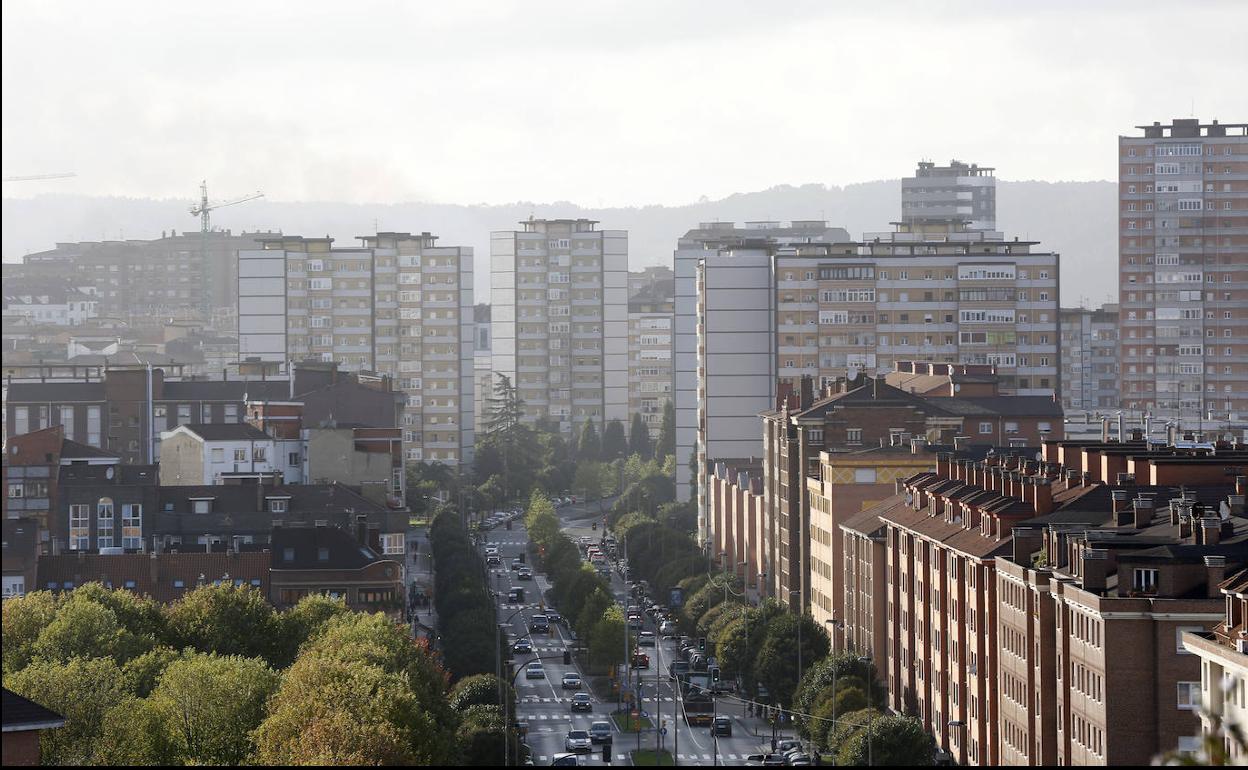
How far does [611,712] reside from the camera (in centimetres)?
9531

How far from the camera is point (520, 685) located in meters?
102

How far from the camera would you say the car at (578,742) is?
83188 mm

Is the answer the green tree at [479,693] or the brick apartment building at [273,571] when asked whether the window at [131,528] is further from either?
the green tree at [479,693]

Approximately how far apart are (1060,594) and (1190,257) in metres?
136

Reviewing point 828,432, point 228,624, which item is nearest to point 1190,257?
point 828,432

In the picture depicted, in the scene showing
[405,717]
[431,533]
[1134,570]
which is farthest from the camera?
[431,533]

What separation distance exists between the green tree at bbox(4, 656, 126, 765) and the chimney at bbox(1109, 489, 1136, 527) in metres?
29.3

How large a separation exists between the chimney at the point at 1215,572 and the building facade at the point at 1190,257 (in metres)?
135

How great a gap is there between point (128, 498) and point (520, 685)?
2032 centimetres

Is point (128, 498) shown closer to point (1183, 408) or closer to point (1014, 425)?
point (1014, 425)

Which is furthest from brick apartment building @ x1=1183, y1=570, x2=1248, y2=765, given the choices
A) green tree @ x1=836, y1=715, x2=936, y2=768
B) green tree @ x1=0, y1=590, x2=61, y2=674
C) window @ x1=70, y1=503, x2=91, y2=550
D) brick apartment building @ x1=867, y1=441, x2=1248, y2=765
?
window @ x1=70, y1=503, x2=91, y2=550

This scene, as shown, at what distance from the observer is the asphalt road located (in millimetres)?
82750

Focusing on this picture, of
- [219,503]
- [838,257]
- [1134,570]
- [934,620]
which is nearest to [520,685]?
[219,503]

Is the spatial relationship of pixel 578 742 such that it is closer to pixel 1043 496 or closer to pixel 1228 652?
pixel 1043 496
